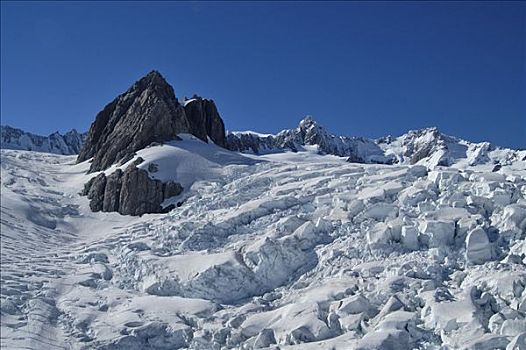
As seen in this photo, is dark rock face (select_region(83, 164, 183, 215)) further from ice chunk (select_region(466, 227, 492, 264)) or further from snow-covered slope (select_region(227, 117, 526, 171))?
snow-covered slope (select_region(227, 117, 526, 171))

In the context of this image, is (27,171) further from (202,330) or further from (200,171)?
(202,330)

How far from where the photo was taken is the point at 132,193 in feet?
144

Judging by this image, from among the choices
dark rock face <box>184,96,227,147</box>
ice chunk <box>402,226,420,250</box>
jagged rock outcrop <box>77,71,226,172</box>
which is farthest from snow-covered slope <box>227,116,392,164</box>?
ice chunk <box>402,226,420,250</box>

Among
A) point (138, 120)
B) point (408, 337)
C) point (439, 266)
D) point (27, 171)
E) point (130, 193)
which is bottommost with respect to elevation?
point (408, 337)

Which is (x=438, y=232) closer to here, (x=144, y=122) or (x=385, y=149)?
(x=144, y=122)

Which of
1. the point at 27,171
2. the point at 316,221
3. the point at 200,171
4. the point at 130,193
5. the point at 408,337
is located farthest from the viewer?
the point at 27,171

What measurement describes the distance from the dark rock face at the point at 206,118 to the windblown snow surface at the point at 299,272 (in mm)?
35291

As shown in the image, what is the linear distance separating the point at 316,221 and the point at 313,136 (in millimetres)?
126510

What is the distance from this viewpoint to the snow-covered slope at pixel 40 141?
456 feet

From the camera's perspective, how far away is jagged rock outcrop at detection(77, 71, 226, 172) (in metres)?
57.1

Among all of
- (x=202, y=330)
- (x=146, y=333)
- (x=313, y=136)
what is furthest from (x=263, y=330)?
(x=313, y=136)

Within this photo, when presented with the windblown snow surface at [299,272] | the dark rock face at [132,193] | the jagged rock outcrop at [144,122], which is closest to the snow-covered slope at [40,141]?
the jagged rock outcrop at [144,122]

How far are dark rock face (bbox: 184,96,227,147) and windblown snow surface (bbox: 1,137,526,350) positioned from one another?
3529 centimetres

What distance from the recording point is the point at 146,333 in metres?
21.8
